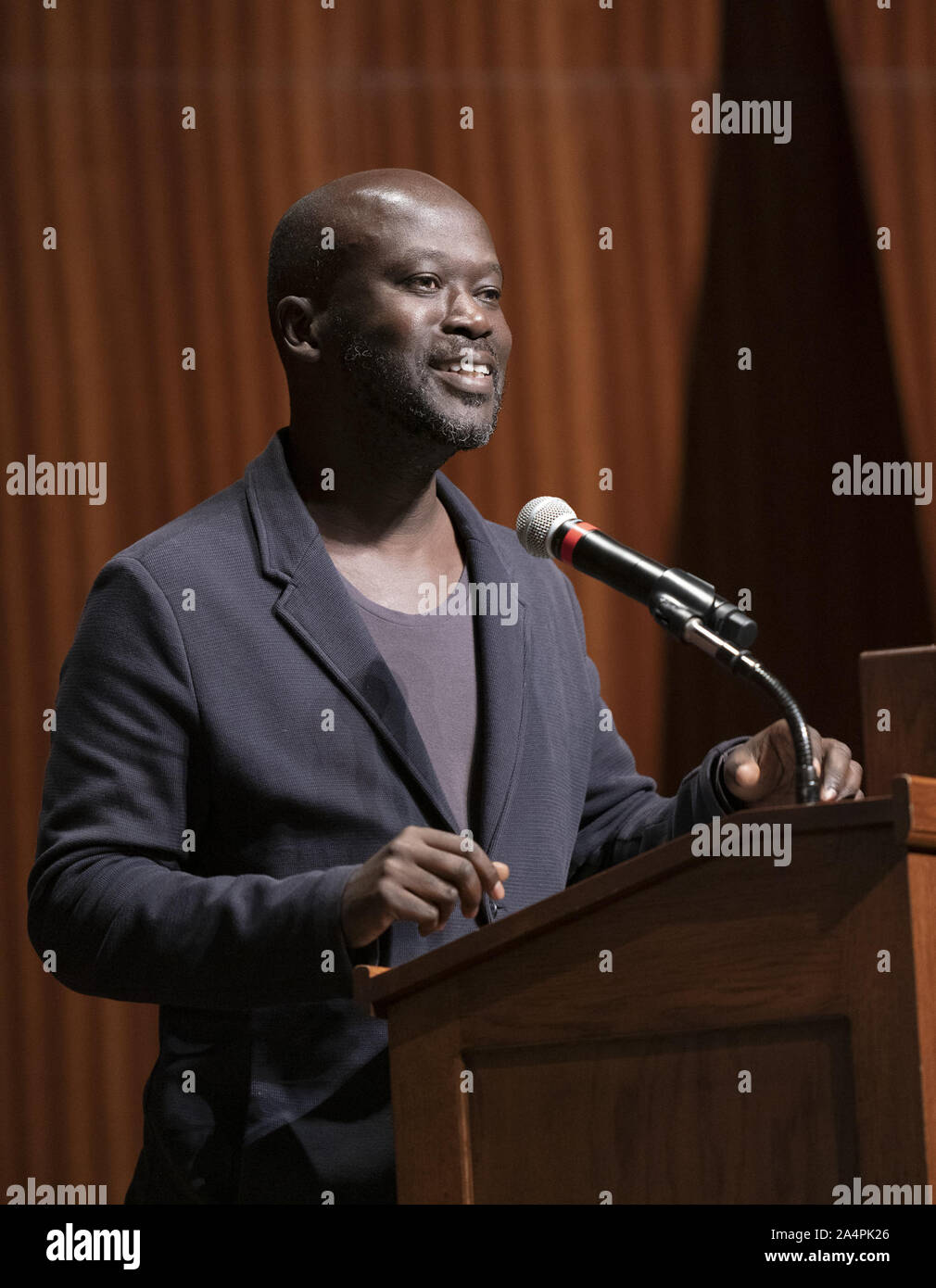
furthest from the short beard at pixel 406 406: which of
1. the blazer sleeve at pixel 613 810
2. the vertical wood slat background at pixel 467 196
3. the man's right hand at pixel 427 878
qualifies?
the vertical wood slat background at pixel 467 196

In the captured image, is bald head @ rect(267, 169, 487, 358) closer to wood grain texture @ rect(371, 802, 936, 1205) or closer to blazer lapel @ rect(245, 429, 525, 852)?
blazer lapel @ rect(245, 429, 525, 852)

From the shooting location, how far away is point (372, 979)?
1.13 metres

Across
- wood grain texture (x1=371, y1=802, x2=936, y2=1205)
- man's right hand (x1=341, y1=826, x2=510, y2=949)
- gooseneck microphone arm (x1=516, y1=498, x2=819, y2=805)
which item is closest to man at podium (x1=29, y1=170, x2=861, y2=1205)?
man's right hand (x1=341, y1=826, x2=510, y2=949)

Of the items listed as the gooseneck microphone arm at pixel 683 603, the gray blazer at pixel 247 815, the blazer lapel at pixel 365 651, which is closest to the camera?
the gooseneck microphone arm at pixel 683 603

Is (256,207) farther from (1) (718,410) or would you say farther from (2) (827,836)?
(2) (827,836)

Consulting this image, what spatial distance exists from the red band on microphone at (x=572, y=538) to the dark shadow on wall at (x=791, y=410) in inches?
50.6

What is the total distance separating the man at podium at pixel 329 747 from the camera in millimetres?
1338

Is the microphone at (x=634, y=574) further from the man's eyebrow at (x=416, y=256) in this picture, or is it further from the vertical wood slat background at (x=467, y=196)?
the vertical wood slat background at (x=467, y=196)

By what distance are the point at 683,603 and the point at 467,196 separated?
1640mm

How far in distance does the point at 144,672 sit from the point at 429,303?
520mm

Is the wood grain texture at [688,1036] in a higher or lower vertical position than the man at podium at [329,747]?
lower

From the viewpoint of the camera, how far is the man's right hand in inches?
44.9

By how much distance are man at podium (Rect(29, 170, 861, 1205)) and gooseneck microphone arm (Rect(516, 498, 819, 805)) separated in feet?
0.71

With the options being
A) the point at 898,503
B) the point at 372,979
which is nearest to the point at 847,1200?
the point at 372,979
